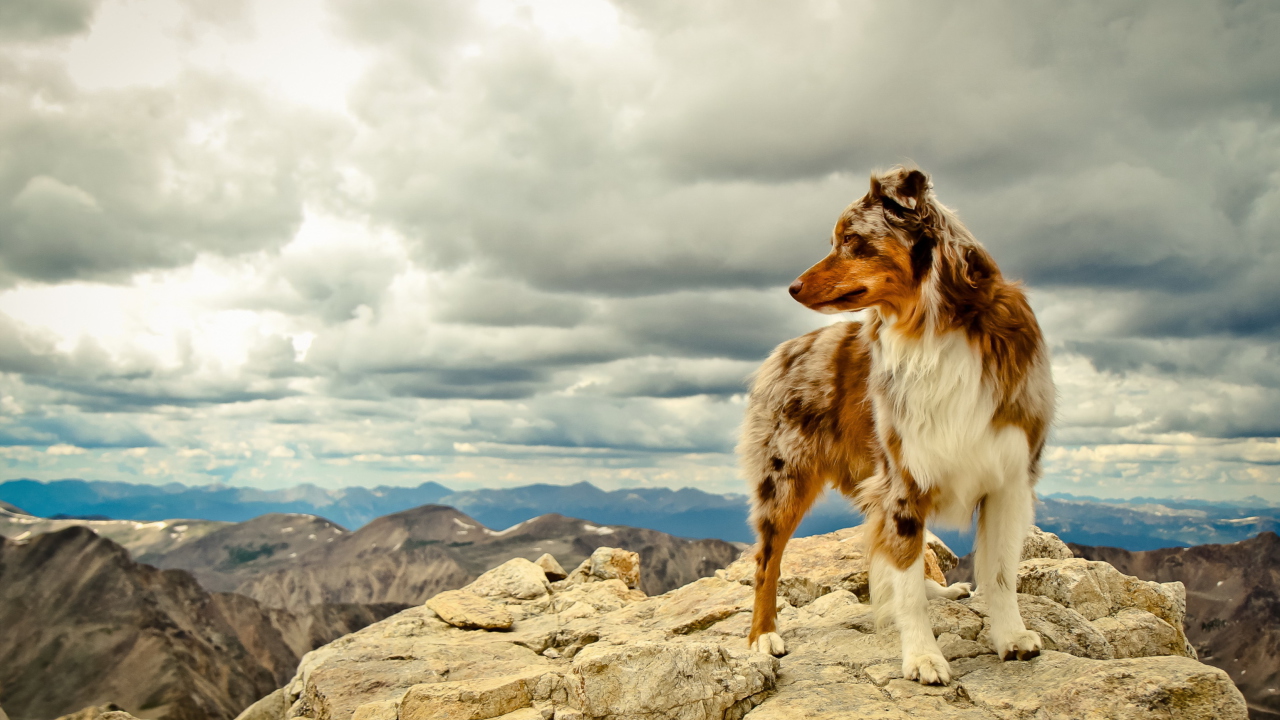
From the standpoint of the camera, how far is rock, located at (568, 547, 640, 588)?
48.0 ft

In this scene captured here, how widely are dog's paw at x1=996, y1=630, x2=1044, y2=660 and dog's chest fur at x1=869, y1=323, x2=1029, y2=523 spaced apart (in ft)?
3.79

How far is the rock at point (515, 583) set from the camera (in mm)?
13602

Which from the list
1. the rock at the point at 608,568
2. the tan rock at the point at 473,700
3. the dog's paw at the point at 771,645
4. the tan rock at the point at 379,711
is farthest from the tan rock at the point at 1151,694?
the rock at the point at 608,568

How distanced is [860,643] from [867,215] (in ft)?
13.3

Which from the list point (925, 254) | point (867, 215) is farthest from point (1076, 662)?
point (867, 215)

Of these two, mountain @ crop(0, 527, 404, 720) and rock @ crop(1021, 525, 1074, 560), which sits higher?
rock @ crop(1021, 525, 1074, 560)

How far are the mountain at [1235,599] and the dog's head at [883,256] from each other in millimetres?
153459

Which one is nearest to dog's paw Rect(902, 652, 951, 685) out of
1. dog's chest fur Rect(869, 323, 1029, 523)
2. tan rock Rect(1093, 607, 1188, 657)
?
dog's chest fur Rect(869, 323, 1029, 523)

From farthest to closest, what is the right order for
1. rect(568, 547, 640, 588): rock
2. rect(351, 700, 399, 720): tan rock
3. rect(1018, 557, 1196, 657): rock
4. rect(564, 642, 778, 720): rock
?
rect(568, 547, 640, 588): rock
rect(1018, 557, 1196, 657): rock
rect(351, 700, 399, 720): tan rock
rect(564, 642, 778, 720): rock

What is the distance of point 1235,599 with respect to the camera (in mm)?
178000

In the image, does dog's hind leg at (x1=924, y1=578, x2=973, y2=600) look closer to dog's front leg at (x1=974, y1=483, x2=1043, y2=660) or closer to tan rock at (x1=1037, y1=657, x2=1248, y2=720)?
dog's front leg at (x1=974, y1=483, x2=1043, y2=660)

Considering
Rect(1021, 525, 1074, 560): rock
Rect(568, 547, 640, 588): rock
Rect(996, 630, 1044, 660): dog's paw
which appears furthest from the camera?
Rect(568, 547, 640, 588): rock

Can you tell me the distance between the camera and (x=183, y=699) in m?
134

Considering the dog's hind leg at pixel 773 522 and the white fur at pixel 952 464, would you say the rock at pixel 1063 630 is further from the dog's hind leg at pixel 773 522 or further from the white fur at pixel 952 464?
the dog's hind leg at pixel 773 522
